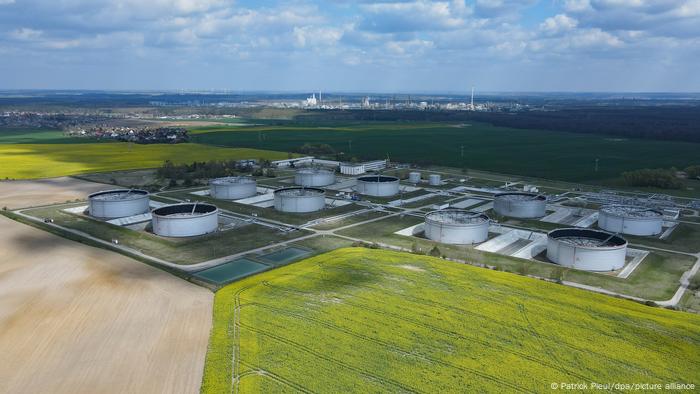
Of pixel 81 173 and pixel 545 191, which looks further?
pixel 81 173

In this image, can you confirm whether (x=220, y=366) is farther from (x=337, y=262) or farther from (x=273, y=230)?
(x=273, y=230)

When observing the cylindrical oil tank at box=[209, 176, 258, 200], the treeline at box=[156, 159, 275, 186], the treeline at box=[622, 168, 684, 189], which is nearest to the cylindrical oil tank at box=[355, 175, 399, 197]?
the cylindrical oil tank at box=[209, 176, 258, 200]

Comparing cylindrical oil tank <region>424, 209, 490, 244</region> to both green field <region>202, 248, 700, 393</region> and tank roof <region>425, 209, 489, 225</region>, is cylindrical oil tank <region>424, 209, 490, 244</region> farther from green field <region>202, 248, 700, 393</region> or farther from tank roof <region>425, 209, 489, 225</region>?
green field <region>202, 248, 700, 393</region>

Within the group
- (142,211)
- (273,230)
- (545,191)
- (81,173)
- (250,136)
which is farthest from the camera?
(250,136)

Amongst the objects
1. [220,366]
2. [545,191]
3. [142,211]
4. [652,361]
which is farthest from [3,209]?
[545,191]

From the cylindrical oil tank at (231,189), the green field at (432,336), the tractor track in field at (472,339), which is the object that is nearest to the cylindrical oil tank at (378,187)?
the cylindrical oil tank at (231,189)

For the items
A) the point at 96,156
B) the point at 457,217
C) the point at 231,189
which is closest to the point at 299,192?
the point at 231,189

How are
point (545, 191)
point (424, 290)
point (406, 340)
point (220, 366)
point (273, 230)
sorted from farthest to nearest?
1. point (545, 191)
2. point (273, 230)
3. point (424, 290)
4. point (406, 340)
5. point (220, 366)
